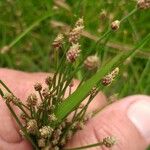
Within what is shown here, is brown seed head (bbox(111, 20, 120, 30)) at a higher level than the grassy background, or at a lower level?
lower

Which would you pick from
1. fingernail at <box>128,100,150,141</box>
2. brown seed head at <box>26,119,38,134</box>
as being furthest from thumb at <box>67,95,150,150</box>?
brown seed head at <box>26,119,38,134</box>

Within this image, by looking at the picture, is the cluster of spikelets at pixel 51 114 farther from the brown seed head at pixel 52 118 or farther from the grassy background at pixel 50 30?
the grassy background at pixel 50 30

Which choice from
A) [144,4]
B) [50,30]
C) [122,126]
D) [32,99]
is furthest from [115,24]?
[50,30]

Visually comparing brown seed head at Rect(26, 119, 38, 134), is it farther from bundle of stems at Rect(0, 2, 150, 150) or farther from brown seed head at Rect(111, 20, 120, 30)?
brown seed head at Rect(111, 20, 120, 30)

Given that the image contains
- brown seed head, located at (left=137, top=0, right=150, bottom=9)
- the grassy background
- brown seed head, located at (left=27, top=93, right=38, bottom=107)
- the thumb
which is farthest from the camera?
the grassy background

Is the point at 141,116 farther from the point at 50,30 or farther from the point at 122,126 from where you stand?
the point at 50,30

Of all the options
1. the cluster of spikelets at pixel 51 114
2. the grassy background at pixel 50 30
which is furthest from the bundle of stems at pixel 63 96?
the grassy background at pixel 50 30

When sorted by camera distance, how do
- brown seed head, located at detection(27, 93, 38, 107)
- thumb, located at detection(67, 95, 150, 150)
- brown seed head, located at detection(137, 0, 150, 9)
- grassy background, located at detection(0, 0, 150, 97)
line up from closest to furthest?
brown seed head, located at detection(137, 0, 150, 9)
brown seed head, located at detection(27, 93, 38, 107)
thumb, located at detection(67, 95, 150, 150)
grassy background, located at detection(0, 0, 150, 97)
